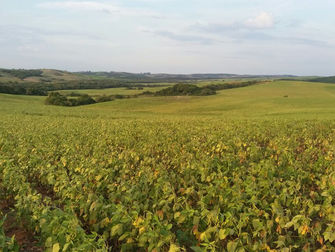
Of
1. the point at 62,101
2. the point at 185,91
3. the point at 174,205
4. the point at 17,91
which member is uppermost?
the point at 185,91

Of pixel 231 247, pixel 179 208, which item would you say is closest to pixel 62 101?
pixel 179 208

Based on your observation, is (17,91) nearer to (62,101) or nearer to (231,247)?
(62,101)

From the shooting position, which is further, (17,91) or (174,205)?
(17,91)

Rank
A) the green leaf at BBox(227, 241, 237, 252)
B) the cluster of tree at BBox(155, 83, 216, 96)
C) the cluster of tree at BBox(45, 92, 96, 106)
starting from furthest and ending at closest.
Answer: the cluster of tree at BBox(155, 83, 216, 96)
the cluster of tree at BBox(45, 92, 96, 106)
the green leaf at BBox(227, 241, 237, 252)

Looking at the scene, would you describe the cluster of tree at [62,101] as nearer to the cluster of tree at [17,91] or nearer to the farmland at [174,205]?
the cluster of tree at [17,91]

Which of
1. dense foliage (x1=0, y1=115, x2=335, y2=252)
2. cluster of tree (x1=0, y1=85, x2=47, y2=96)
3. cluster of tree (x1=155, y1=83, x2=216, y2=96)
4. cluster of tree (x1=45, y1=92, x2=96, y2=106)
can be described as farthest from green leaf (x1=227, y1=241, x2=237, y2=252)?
Result: cluster of tree (x1=0, y1=85, x2=47, y2=96)

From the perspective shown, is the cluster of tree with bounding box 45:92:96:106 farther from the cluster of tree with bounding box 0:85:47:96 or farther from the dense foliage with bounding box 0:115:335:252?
the dense foliage with bounding box 0:115:335:252

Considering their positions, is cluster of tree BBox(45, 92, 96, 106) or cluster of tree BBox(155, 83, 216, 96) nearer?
cluster of tree BBox(45, 92, 96, 106)

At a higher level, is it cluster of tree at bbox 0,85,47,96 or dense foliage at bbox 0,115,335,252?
cluster of tree at bbox 0,85,47,96

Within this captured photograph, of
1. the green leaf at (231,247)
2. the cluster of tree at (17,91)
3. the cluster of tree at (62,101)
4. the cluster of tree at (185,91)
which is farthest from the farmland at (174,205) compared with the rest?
the cluster of tree at (17,91)

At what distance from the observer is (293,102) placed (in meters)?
53.4

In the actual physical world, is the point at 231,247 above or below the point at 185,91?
below

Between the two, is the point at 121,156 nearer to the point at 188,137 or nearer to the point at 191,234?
the point at 191,234

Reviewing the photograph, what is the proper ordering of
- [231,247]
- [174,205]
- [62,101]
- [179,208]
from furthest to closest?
1. [62,101]
2. [179,208]
3. [174,205]
4. [231,247]
